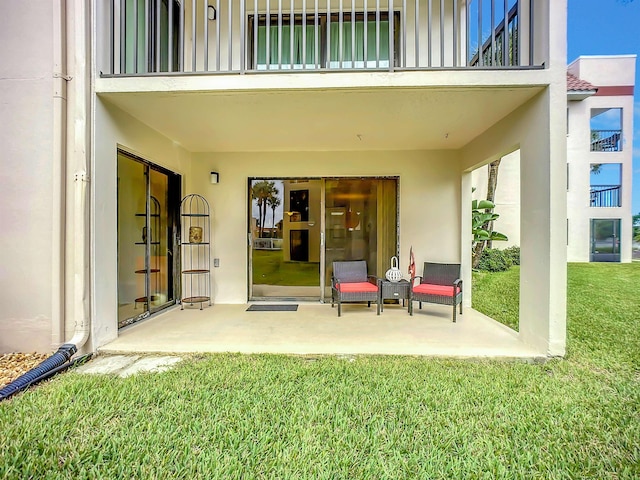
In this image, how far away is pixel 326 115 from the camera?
4.51 m

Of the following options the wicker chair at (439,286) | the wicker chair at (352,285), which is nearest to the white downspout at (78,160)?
the wicker chair at (352,285)

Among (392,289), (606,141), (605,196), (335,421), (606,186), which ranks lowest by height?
(335,421)

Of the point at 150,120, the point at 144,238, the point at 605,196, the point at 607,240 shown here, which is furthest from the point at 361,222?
the point at 605,196

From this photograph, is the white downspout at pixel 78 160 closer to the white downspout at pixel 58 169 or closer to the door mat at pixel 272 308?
the white downspout at pixel 58 169

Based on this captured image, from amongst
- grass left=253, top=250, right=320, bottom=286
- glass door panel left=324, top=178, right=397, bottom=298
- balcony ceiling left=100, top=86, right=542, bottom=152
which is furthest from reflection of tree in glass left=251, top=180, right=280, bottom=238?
glass door panel left=324, top=178, right=397, bottom=298

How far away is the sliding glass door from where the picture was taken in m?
6.70

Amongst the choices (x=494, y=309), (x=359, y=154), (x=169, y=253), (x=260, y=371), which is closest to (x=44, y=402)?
(x=260, y=371)

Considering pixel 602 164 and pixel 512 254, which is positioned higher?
pixel 602 164

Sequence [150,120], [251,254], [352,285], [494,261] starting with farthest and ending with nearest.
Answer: [494,261], [251,254], [352,285], [150,120]

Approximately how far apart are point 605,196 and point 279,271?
57.1ft

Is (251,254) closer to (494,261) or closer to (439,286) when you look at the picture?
(439,286)

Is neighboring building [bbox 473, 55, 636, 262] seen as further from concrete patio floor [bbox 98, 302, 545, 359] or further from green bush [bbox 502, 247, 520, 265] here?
concrete patio floor [bbox 98, 302, 545, 359]

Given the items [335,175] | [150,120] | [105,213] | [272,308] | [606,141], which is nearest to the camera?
[105,213]

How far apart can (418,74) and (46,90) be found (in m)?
4.14
